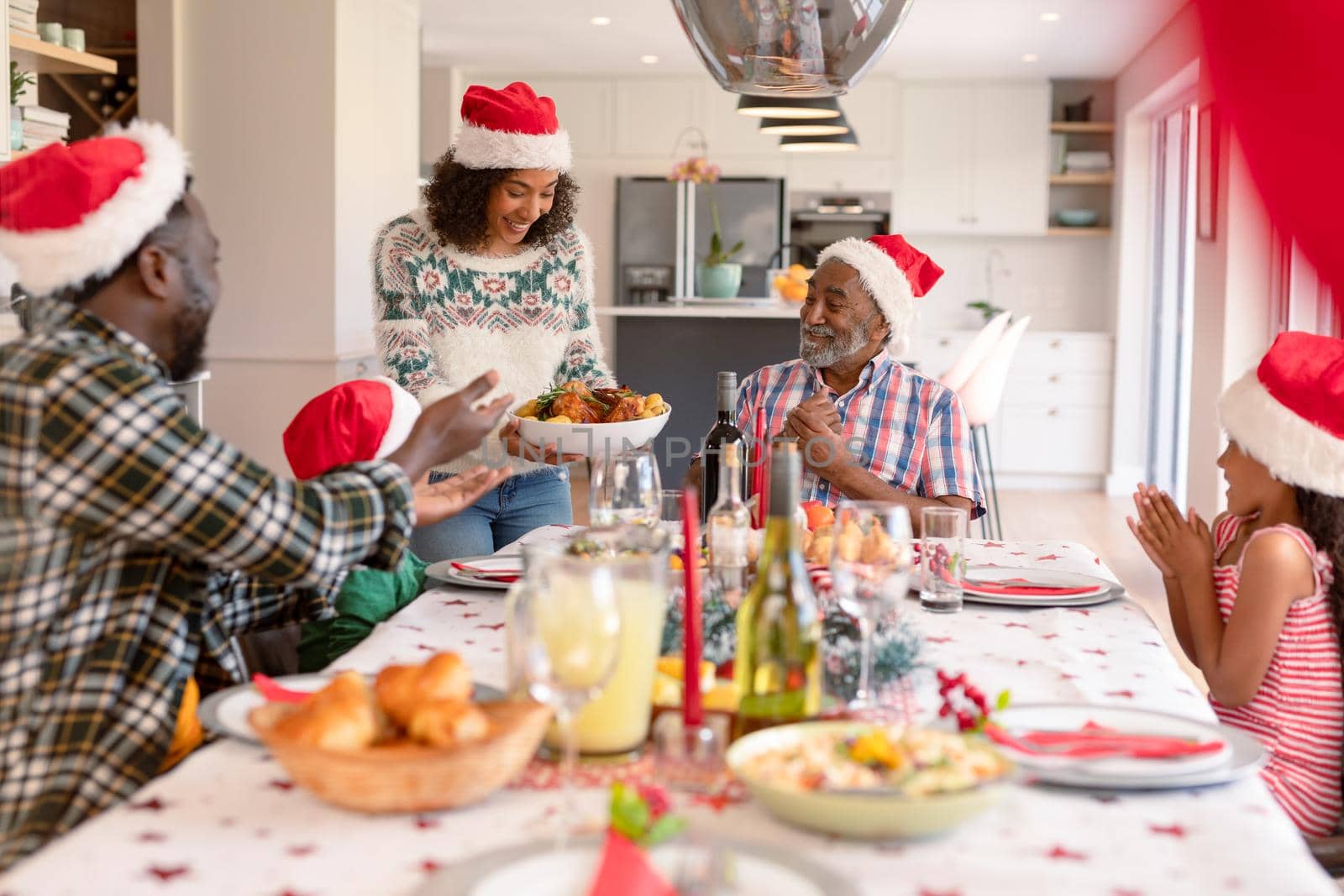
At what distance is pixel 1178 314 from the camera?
764cm

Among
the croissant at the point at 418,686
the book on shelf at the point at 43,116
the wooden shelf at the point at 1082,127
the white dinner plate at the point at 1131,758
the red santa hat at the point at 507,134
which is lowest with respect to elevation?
the white dinner plate at the point at 1131,758

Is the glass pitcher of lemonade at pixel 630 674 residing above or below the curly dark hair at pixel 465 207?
below

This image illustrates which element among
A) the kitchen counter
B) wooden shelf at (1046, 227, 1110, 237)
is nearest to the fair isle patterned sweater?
the kitchen counter

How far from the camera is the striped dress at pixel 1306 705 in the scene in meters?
1.74

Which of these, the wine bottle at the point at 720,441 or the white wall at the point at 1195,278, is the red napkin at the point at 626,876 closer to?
the wine bottle at the point at 720,441

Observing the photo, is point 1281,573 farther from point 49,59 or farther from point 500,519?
point 49,59

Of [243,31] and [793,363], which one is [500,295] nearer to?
[793,363]

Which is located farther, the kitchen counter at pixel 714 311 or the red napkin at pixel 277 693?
the kitchen counter at pixel 714 311

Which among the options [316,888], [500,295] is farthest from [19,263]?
[500,295]

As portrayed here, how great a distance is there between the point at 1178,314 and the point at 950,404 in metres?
5.50

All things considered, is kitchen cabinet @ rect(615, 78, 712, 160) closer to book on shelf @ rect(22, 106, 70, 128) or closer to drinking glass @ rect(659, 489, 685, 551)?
book on shelf @ rect(22, 106, 70, 128)

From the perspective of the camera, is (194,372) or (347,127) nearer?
(194,372)

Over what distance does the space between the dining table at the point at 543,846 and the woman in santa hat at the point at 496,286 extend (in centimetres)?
148

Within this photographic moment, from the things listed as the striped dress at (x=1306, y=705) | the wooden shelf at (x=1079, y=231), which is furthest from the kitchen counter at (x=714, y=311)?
the striped dress at (x=1306, y=705)
